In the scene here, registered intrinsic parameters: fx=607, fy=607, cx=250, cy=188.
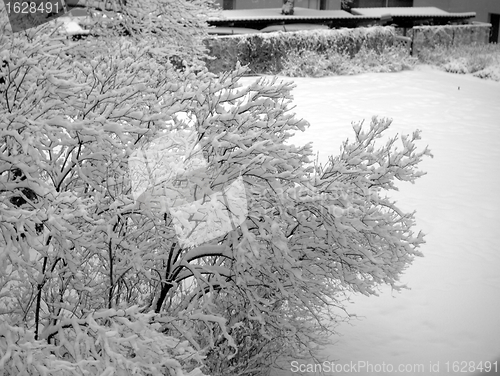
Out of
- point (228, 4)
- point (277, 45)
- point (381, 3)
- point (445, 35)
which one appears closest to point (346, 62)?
point (277, 45)

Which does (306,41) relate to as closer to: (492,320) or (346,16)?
(346,16)

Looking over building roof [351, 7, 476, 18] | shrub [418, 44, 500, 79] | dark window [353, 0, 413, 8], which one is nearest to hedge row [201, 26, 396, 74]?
shrub [418, 44, 500, 79]

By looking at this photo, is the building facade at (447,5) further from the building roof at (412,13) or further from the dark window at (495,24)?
the building roof at (412,13)

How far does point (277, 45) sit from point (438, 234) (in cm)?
1098

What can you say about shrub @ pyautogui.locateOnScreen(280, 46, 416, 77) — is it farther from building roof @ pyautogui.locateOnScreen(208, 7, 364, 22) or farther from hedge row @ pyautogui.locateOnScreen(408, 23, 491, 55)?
building roof @ pyautogui.locateOnScreen(208, 7, 364, 22)

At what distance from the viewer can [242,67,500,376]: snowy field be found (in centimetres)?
577

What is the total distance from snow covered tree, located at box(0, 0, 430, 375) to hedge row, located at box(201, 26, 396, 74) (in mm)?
12857

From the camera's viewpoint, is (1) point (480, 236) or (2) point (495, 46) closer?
(1) point (480, 236)

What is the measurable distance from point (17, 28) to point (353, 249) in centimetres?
533

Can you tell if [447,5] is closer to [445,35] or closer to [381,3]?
[381,3]

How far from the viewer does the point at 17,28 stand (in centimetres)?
742

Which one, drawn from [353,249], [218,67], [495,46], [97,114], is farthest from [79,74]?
[495,46]

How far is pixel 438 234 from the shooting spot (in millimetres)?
8391

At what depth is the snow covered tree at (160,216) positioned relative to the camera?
3.41 m
